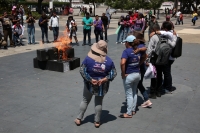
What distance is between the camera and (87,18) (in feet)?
46.8

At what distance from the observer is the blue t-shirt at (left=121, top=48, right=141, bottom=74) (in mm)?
5082

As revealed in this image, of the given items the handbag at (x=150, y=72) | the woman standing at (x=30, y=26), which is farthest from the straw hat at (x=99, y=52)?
the woman standing at (x=30, y=26)

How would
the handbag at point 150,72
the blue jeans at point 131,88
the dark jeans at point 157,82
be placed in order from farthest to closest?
the dark jeans at point 157,82 → the handbag at point 150,72 → the blue jeans at point 131,88

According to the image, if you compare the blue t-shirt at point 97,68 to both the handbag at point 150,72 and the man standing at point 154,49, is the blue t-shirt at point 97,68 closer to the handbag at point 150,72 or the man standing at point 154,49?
the handbag at point 150,72

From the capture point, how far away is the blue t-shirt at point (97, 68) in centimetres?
458

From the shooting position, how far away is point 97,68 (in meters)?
4.59

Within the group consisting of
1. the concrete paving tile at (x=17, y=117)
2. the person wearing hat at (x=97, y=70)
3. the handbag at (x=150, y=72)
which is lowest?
the concrete paving tile at (x=17, y=117)

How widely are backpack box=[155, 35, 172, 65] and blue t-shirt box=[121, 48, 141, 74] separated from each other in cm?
116

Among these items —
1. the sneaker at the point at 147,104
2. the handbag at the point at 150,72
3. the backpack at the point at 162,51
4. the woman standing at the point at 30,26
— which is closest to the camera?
the sneaker at the point at 147,104

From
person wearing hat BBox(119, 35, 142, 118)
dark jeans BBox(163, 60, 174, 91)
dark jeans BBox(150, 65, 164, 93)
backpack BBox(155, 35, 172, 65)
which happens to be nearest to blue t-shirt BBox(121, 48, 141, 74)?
person wearing hat BBox(119, 35, 142, 118)

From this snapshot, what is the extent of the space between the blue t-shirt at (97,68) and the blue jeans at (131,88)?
66 centimetres

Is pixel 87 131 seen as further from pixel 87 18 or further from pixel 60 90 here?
pixel 87 18

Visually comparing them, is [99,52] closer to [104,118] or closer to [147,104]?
[104,118]

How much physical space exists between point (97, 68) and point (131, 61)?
0.84m
